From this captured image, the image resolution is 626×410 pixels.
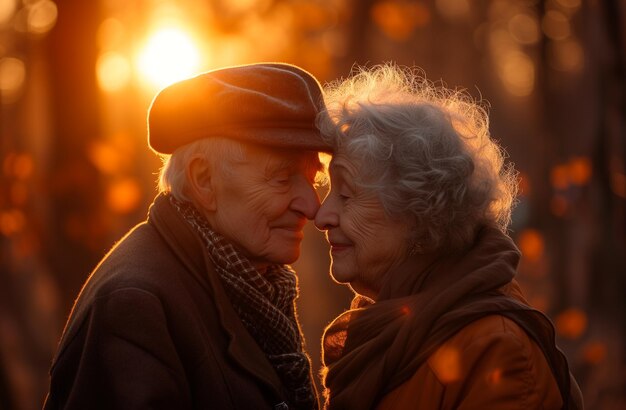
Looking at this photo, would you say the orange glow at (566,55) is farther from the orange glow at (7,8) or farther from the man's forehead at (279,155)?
the man's forehead at (279,155)

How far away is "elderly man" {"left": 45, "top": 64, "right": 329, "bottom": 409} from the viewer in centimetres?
304

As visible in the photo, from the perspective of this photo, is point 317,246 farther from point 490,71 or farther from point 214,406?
point 490,71

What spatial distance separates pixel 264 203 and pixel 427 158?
0.71m

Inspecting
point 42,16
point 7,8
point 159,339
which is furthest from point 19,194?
point 159,339

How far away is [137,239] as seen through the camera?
132 inches

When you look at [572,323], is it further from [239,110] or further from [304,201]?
[239,110]

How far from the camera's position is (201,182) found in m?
3.54

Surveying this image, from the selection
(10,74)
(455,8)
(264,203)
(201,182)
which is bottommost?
(264,203)

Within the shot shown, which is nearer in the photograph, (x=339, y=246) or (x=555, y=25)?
(x=339, y=246)

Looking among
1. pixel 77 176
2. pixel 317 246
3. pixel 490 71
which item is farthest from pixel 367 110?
pixel 490 71

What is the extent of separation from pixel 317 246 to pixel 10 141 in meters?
7.04

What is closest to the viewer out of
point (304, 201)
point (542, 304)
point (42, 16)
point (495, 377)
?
point (495, 377)

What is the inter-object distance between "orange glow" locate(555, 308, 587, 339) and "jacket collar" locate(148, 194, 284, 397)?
743 cm

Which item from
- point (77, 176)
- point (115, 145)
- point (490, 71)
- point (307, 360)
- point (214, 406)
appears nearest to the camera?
point (214, 406)
